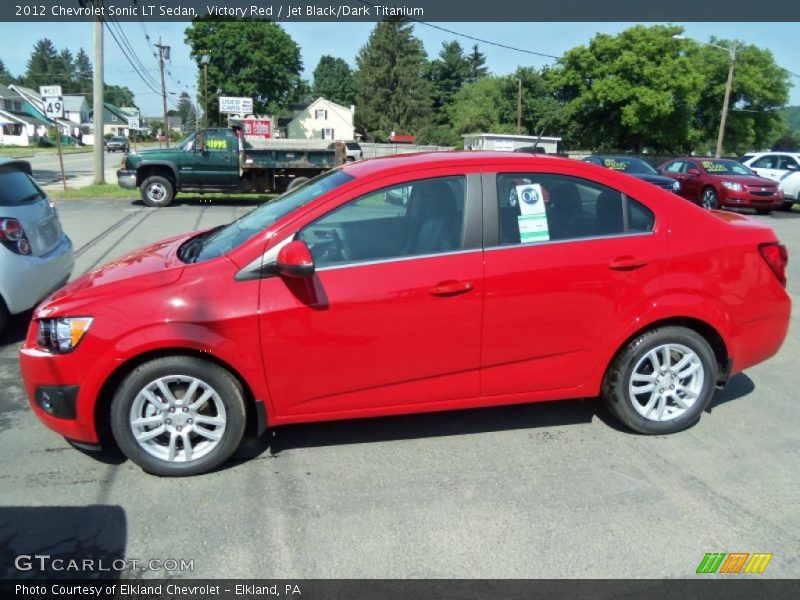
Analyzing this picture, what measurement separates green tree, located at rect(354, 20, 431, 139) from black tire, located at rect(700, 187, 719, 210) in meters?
54.1

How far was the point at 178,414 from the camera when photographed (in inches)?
136

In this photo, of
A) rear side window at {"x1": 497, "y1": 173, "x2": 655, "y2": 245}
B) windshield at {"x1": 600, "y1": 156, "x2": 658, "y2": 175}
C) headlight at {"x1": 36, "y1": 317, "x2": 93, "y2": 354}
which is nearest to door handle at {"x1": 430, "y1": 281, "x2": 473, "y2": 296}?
rear side window at {"x1": 497, "y1": 173, "x2": 655, "y2": 245}

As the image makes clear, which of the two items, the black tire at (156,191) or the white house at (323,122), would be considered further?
the white house at (323,122)

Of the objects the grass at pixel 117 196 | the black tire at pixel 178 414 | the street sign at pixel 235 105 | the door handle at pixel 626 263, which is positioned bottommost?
the grass at pixel 117 196

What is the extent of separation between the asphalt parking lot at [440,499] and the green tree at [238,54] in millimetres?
65471

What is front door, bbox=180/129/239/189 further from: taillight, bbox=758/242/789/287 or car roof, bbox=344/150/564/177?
taillight, bbox=758/242/789/287

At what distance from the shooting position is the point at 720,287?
3.91 meters

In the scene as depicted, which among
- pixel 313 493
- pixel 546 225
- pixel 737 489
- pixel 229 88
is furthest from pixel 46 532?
pixel 229 88

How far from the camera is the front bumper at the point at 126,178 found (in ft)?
54.7

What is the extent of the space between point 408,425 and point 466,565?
4.74ft

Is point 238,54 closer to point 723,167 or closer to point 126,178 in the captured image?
point 126,178

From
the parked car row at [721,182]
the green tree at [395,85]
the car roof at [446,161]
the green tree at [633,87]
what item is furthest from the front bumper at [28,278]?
the green tree at [395,85]

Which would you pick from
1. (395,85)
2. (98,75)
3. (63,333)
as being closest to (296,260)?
(63,333)

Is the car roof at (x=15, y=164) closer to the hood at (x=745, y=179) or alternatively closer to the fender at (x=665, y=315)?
the fender at (x=665, y=315)
